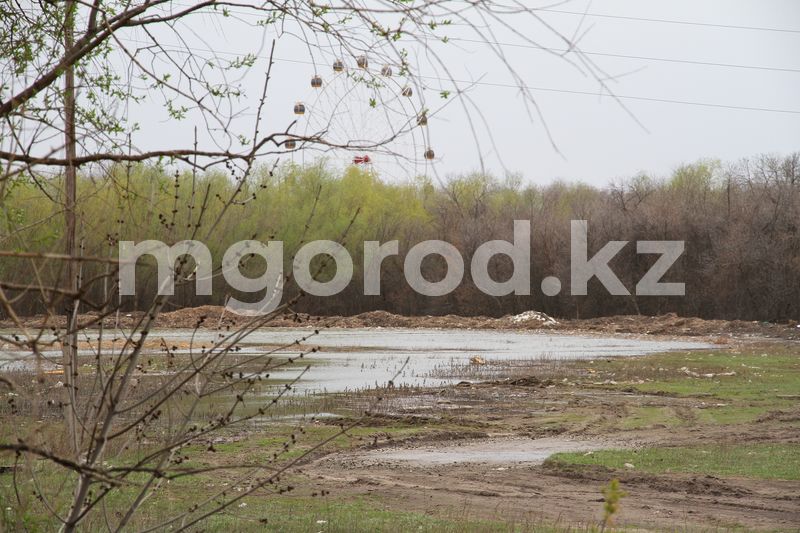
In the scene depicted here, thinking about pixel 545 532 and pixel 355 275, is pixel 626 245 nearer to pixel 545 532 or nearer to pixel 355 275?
pixel 355 275

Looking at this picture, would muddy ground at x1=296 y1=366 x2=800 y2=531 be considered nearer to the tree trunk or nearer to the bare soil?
the tree trunk

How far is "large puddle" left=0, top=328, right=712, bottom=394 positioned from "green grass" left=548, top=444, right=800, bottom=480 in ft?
18.8

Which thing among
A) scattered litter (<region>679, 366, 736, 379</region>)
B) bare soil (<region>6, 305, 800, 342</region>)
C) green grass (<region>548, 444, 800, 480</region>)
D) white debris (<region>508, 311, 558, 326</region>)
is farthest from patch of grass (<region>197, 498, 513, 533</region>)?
white debris (<region>508, 311, 558, 326</region>)

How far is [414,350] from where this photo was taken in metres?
36.3

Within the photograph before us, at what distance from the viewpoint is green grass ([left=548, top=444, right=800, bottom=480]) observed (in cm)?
1217

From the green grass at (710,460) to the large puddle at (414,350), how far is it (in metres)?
5.72

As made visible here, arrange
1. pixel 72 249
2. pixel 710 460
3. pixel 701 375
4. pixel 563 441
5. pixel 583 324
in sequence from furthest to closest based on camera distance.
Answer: pixel 583 324
pixel 701 375
pixel 563 441
pixel 710 460
pixel 72 249

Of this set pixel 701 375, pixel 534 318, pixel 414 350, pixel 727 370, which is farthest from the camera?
pixel 534 318

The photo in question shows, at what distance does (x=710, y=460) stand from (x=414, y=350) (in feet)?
77.7

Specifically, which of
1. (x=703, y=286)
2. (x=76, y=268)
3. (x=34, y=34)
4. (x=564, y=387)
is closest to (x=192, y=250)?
(x=76, y=268)

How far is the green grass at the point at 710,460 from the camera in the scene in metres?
12.2

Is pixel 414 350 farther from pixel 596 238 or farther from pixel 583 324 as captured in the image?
pixel 596 238

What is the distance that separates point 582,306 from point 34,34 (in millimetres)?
57391

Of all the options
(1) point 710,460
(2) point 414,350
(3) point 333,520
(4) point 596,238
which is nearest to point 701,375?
(1) point 710,460
